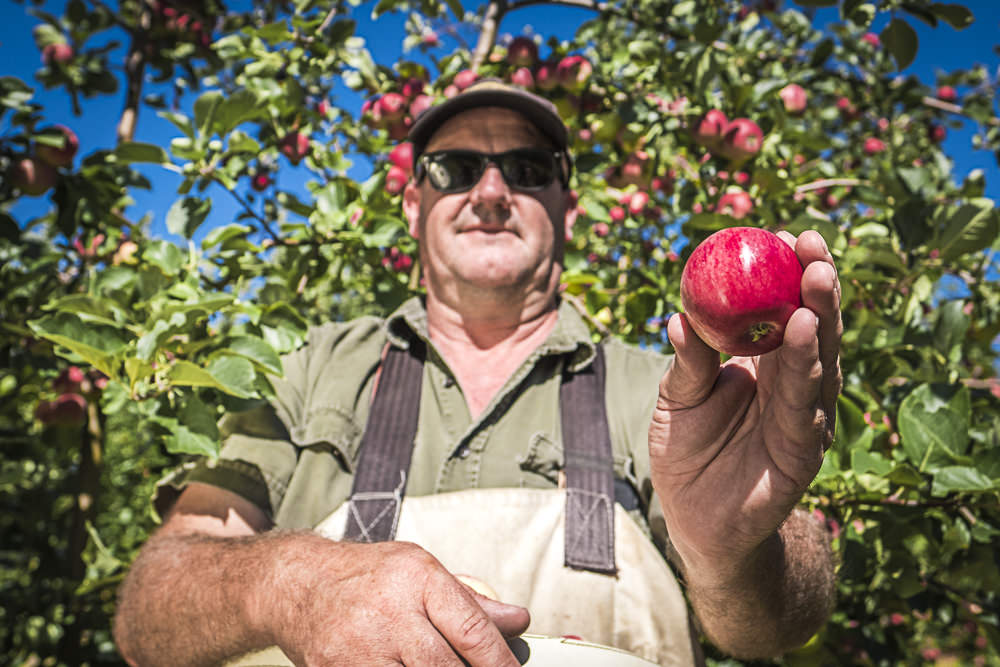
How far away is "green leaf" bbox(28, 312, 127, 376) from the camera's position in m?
1.33

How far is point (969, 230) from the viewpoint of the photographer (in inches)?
61.9

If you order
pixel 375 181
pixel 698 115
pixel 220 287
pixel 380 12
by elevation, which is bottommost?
pixel 220 287

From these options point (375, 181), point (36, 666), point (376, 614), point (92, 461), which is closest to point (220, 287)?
point (375, 181)

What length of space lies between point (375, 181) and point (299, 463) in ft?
3.21

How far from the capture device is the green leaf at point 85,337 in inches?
52.4

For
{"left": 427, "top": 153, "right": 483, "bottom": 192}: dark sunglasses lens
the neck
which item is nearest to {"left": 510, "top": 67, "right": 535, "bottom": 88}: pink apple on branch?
{"left": 427, "top": 153, "right": 483, "bottom": 192}: dark sunglasses lens

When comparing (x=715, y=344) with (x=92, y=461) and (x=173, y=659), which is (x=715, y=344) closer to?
(x=173, y=659)

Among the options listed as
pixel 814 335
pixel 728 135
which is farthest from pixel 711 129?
pixel 814 335

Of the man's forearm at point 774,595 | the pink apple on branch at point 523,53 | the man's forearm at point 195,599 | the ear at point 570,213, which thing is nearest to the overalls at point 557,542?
the man's forearm at point 774,595

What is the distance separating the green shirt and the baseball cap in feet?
2.19

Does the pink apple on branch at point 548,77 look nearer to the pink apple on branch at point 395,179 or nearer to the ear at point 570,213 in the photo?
the ear at point 570,213

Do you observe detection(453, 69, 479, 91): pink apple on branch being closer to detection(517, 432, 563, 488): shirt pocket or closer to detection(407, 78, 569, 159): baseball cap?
detection(407, 78, 569, 159): baseball cap

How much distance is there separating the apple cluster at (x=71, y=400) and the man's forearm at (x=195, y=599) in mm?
1385

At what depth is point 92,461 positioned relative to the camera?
255cm
